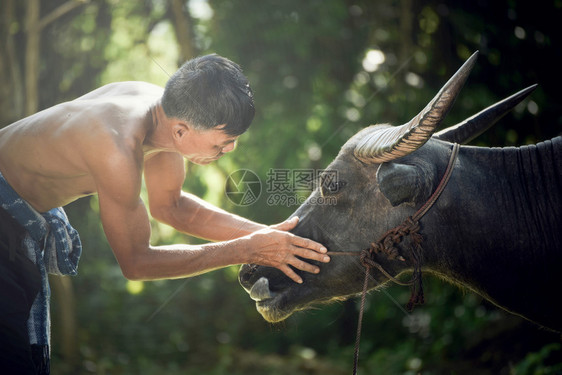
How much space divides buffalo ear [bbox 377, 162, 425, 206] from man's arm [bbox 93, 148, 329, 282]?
0.58m

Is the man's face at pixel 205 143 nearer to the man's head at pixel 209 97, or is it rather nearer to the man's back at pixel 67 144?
the man's head at pixel 209 97

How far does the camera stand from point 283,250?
3.19 m

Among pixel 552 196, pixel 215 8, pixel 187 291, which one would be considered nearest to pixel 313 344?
pixel 187 291

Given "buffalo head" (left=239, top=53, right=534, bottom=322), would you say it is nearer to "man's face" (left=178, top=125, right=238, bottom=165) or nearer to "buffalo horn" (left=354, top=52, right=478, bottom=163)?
"buffalo horn" (left=354, top=52, right=478, bottom=163)

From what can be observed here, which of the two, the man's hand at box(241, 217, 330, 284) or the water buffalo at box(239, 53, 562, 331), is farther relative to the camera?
the man's hand at box(241, 217, 330, 284)

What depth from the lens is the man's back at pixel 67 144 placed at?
305 cm

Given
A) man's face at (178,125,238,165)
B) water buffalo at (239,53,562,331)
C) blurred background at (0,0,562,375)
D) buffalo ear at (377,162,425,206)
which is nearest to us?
buffalo ear at (377,162,425,206)

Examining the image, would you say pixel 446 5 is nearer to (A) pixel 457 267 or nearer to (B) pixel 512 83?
(B) pixel 512 83

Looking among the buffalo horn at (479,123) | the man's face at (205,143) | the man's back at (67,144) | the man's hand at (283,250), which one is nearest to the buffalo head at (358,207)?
the buffalo horn at (479,123)

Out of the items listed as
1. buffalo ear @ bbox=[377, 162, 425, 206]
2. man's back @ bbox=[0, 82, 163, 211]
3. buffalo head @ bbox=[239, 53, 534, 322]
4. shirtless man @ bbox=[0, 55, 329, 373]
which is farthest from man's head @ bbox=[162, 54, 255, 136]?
buffalo ear @ bbox=[377, 162, 425, 206]

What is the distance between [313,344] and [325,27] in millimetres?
4579

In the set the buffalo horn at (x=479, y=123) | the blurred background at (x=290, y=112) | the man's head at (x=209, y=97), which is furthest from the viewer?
the blurred background at (x=290, y=112)

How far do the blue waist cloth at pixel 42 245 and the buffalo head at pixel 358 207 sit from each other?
1.11 meters

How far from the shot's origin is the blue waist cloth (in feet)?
10.2
